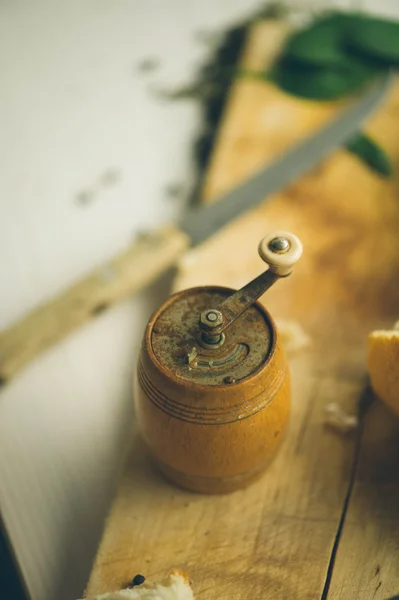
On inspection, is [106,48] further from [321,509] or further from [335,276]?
[321,509]

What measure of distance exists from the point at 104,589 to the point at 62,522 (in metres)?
0.17

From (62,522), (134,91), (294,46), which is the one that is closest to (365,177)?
(294,46)

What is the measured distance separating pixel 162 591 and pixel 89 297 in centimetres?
54

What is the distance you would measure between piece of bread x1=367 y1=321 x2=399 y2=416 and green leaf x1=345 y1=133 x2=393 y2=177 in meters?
0.59

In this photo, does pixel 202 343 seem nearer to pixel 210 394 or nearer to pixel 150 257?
pixel 210 394

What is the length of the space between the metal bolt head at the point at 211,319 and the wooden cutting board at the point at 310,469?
0.30 meters

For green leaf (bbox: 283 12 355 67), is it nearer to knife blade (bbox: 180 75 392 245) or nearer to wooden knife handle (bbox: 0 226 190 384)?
knife blade (bbox: 180 75 392 245)

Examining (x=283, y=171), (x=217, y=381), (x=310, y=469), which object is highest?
(x=217, y=381)

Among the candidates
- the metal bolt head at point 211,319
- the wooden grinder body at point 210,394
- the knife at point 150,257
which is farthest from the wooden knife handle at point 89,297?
the metal bolt head at point 211,319

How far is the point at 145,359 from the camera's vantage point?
833mm

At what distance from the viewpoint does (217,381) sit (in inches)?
31.4

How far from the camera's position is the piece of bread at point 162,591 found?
0.81 m

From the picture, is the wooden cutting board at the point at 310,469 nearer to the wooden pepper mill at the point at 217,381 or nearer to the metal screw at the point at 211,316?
the wooden pepper mill at the point at 217,381

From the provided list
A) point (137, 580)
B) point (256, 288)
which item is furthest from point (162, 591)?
point (256, 288)
